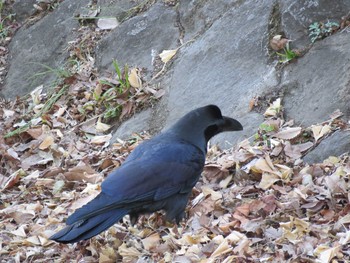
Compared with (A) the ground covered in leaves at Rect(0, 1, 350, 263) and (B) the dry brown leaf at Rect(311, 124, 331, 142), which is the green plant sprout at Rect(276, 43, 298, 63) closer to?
(A) the ground covered in leaves at Rect(0, 1, 350, 263)

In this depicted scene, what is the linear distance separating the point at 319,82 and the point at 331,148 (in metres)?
0.74

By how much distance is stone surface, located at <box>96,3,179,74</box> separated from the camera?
7.00m

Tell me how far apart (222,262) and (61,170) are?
2.17 meters

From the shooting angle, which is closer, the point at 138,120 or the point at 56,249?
the point at 56,249

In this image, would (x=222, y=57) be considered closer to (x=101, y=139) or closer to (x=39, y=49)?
(x=101, y=139)

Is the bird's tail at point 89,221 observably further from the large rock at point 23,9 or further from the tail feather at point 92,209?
the large rock at point 23,9

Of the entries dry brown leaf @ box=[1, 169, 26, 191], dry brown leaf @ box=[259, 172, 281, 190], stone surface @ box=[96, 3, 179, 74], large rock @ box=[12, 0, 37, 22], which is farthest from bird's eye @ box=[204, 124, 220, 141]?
large rock @ box=[12, 0, 37, 22]

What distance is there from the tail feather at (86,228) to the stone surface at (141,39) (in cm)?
269

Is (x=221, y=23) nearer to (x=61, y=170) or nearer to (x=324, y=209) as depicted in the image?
(x=61, y=170)

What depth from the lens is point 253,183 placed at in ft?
16.6

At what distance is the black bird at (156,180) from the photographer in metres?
4.33

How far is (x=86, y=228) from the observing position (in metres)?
4.28

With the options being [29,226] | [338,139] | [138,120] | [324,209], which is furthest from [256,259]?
[138,120]

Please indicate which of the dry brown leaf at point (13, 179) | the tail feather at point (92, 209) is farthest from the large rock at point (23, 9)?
the tail feather at point (92, 209)
